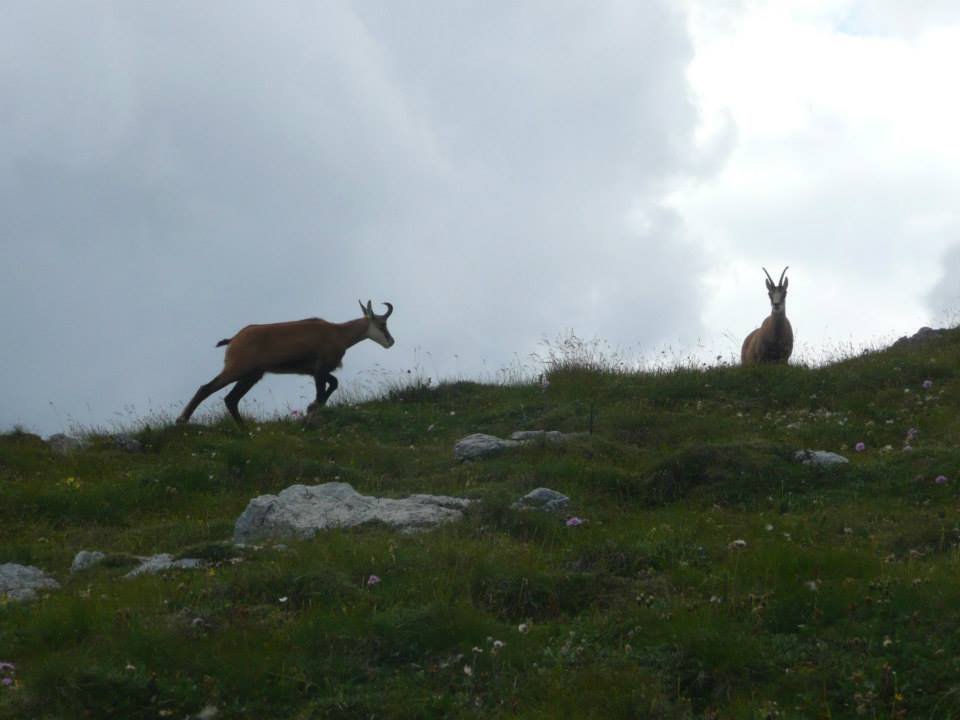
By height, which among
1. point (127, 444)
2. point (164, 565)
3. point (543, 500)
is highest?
point (127, 444)

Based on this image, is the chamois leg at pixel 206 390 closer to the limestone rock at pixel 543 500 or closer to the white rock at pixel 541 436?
the white rock at pixel 541 436

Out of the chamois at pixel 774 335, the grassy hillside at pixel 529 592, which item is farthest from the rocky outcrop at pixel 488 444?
the chamois at pixel 774 335

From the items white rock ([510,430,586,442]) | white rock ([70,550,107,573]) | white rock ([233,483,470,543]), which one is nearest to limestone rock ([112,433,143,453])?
white rock ([510,430,586,442])

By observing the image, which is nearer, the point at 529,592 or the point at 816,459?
the point at 529,592

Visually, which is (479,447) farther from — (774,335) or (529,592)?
(774,335)

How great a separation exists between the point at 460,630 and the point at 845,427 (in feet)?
22.1

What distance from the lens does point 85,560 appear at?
330 inches

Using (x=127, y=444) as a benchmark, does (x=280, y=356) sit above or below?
above

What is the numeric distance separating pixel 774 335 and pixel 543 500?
9.91 m

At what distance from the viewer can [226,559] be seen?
25.4 ft

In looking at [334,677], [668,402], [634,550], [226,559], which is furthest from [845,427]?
[334,677]

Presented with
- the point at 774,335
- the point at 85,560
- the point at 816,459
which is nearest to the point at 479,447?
the point at 816,459

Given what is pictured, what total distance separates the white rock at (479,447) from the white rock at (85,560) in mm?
3900

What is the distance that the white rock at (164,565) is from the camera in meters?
7.65
